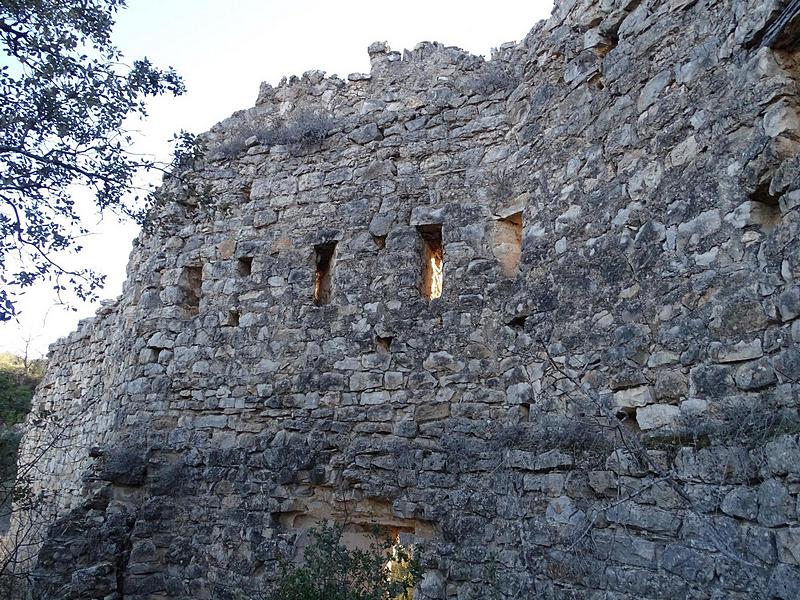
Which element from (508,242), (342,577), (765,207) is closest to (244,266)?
(508,242)

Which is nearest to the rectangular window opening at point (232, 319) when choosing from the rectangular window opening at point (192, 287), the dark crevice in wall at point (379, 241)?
the rectangular window opening at point (192, 287)

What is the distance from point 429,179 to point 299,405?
8.40 ft

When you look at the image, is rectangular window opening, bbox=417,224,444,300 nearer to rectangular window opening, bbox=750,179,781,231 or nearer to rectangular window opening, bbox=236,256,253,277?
Answer: rectangular window opening, bbox=236,256,253,277

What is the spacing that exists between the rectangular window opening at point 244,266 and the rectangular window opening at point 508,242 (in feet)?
9.49

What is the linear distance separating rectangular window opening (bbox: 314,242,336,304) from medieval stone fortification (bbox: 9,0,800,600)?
31 millimetres

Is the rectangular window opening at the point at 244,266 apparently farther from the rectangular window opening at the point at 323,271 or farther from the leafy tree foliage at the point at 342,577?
the leafy tree foliage at the point at 342,577

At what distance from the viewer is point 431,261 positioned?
21.7ft

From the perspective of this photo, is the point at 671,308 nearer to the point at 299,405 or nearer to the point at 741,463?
the point at 741,463

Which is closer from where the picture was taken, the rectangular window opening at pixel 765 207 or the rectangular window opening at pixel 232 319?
the rectangular window opening at pixel 765 207

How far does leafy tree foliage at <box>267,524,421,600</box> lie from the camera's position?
184 inches

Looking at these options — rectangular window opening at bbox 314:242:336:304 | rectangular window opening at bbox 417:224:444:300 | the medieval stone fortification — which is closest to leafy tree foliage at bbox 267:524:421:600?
the medieval stone fortification

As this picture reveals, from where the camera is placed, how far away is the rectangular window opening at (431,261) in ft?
21.0

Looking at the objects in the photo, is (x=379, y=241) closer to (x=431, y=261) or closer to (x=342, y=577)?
(x=431, y=261)

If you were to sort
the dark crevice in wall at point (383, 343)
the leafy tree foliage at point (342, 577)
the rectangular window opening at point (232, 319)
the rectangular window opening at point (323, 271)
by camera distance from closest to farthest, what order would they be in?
the leafy tree foliage at point (342, 577) → the dark crevice in wall at point (383, 343) → the rectangular window opening at point (323, 271) → the rectangular window opening at point (232, 319)
